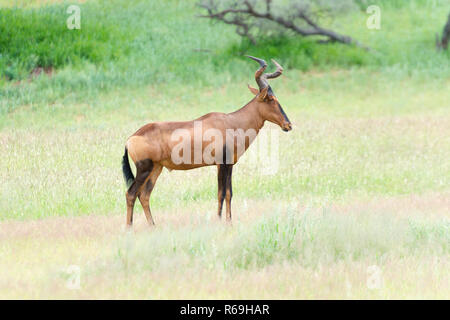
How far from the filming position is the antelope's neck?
898cm

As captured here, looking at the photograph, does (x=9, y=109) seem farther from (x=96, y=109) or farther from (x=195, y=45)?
(x=195, y=45)

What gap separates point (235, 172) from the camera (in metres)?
14.1

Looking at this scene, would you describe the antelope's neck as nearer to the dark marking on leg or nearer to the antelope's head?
the antelope's head

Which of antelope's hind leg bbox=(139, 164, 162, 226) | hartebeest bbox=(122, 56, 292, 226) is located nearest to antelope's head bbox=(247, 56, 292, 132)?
hartebeest bbox=(122, 56, 292, 226)

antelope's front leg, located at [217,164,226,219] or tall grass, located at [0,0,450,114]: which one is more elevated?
tall grass, located at [0,0,450,114]

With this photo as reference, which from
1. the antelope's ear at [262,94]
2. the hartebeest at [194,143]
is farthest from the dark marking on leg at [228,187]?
the antelope's ear at [262,94]

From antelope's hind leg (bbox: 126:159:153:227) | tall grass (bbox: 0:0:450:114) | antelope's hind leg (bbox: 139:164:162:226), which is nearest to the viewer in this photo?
antelope's hind leg (bbox: 126:159:153:227)

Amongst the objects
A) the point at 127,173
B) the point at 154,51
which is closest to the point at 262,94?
the point at 127,173

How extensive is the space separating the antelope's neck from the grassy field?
1.15m

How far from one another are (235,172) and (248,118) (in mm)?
5115

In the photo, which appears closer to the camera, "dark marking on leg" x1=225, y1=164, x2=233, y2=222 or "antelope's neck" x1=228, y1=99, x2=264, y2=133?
"dark marking on leg" x1=225, y1=164, x2=233, y2=222

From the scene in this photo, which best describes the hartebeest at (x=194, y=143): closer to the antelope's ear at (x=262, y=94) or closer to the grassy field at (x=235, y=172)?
the antelope's ear at (x=262, y=94)

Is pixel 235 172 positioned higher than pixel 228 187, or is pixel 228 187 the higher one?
pixel 228 187

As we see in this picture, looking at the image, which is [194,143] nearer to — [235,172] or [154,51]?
[235,172]
